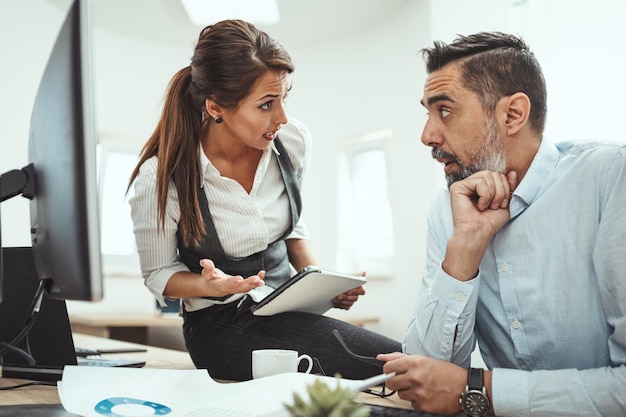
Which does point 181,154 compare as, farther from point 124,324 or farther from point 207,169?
point 124,324

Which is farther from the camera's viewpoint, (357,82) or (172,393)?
(357,82)

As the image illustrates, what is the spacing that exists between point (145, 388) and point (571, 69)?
10.2 ft

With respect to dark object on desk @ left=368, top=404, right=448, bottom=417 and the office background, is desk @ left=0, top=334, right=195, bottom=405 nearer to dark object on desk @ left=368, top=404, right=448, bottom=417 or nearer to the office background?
dark object on desk @ left=368, top=404, right=448, bottom=417

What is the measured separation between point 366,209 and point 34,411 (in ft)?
13.8

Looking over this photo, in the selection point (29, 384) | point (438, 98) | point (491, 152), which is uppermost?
point (438, 98)

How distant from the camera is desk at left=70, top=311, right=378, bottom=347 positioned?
3.94 metres

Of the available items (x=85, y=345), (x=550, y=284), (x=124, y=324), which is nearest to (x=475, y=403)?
(x=550, y=284)

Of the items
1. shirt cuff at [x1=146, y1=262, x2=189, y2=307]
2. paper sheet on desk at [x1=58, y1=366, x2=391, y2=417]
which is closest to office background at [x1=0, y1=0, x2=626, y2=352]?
shirt cuff at [x1=146, y1=262, x2=189, y2=307]

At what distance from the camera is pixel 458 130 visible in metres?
1.33

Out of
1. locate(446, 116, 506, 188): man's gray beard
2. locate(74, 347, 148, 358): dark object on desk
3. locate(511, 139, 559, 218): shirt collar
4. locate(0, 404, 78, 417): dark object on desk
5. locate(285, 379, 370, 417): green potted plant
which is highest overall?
locate(446, 116, 506, 188): man's gray beard

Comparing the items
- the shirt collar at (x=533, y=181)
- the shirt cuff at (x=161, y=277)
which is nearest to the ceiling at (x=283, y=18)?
the shirt cuff at (x=161, y=277)

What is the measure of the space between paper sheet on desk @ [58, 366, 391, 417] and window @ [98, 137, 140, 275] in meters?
3.81

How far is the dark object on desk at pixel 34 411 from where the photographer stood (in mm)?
854

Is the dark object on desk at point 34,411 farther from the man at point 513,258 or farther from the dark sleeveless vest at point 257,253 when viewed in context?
the dark sleeveless vest at point 257,253
